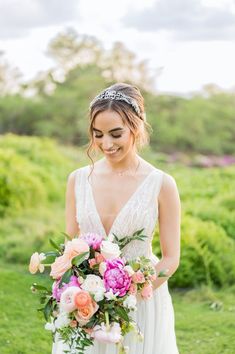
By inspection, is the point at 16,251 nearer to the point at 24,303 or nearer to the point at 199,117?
the point at 24,303

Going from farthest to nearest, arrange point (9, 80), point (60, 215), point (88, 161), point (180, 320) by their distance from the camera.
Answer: point (9, 80) < point (88, 161) < point (60, 215) < point (180, 320)

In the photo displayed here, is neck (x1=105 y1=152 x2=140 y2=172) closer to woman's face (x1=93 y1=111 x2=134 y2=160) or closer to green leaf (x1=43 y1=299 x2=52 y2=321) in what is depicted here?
woman's face (x1=93 y1=111 x2=134 y2=160)

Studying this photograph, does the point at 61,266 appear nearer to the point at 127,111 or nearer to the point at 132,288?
the point at 132,288

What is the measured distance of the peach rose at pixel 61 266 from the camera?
2.56 metres

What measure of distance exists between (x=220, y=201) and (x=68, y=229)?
22.6 ft

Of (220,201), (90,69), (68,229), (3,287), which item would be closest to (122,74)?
(90,69)

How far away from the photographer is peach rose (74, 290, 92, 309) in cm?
245

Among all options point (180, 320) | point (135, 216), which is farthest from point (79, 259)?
point (180, 320)

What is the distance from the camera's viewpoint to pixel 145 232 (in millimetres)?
2932

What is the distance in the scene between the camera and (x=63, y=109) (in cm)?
2845

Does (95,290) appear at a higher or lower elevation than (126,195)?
lower

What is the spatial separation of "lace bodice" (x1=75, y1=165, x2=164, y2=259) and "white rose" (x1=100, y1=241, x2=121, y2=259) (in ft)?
1.05

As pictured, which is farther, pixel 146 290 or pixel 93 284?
pixel 146 290

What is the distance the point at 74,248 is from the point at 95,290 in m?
0.18
